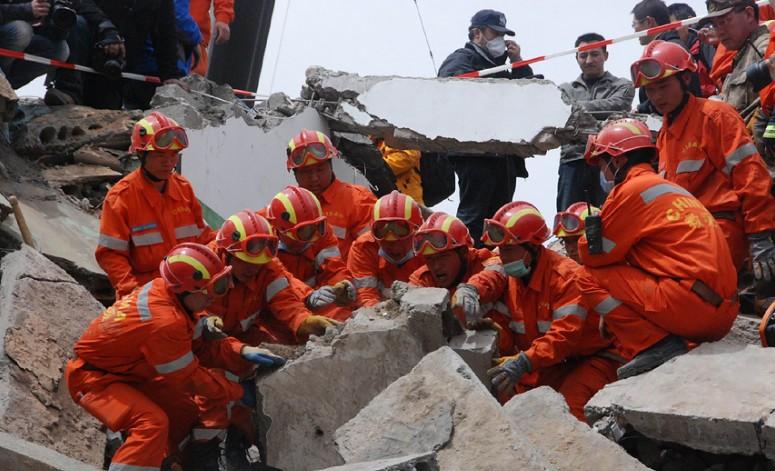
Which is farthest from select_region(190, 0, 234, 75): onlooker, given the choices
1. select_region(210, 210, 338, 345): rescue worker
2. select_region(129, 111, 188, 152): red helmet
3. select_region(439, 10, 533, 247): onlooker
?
select_region(210, 210, 338, 345): rescue worker

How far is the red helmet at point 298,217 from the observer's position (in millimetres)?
9008

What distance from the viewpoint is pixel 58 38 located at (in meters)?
11.5

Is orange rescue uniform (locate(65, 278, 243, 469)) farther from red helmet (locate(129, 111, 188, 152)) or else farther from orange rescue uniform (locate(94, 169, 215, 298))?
red helmet (locate(129, 111, 188, 152))

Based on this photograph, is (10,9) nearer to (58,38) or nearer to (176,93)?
(58,38)

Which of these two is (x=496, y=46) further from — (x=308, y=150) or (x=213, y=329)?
(x=213, y=329)

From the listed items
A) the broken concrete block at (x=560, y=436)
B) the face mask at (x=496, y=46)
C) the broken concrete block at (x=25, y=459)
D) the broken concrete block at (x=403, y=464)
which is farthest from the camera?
the face mask at (x=496, y=46)

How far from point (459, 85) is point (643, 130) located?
4392 mm

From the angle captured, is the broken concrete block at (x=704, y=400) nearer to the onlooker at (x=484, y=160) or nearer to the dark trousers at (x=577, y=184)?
the dark trousers at (x=577, y=184)

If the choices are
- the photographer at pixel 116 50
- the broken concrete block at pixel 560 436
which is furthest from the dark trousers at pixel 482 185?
the broken concrete block at pixel 560 436

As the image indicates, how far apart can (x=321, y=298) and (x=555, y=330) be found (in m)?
1.62

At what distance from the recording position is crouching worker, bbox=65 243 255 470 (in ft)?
24.3

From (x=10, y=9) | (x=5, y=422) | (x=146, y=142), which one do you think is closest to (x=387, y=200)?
(x=146, y=142)

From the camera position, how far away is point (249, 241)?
27.1 ft

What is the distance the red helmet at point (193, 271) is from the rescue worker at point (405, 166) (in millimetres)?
5270
